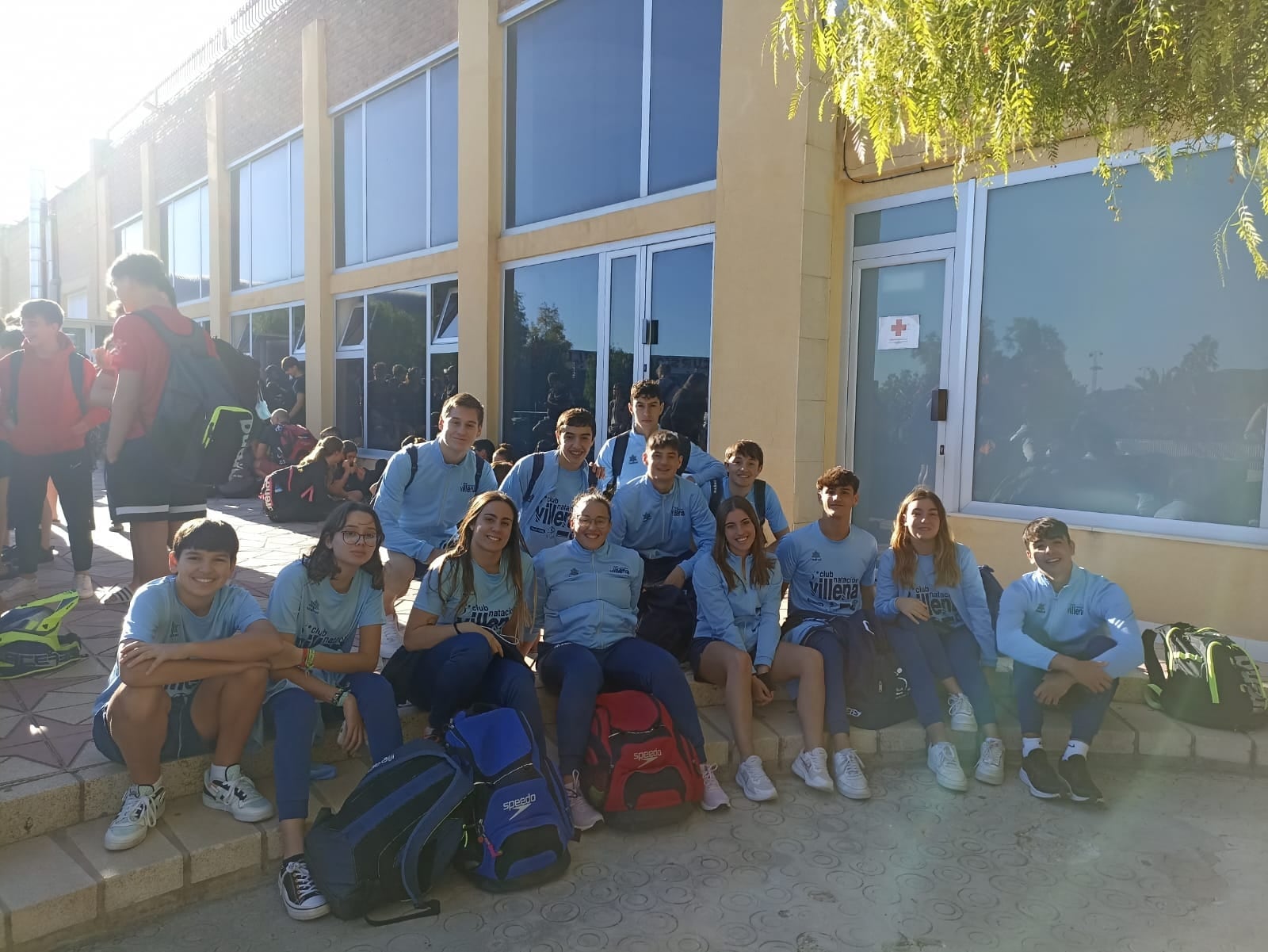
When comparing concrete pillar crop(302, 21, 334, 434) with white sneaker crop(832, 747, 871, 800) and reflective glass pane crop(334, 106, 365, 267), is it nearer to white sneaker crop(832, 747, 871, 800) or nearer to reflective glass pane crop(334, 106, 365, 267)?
reflective glass pane crop(334, 106, 365, 267)

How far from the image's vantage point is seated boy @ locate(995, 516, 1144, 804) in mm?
3705

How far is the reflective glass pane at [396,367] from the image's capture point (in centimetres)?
1059

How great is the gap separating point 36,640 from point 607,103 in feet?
21.1

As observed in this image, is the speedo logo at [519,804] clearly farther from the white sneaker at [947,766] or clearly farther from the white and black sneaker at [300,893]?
the white sneaker at [947,766]

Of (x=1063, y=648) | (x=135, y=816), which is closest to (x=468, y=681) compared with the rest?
(x=135, y=816)

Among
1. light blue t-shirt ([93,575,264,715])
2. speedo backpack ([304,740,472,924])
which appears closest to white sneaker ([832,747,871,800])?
speedo backpack ([304,740,472,924])

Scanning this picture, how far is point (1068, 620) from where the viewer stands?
13.0 ft

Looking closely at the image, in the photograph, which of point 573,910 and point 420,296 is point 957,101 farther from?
point 420,296

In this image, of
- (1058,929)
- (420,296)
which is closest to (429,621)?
(1058,929)

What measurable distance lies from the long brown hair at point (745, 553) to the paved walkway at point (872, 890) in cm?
92

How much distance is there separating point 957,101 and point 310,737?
313 cm

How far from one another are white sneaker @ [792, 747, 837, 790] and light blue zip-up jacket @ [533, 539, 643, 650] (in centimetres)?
93

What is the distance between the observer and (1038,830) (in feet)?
11.0

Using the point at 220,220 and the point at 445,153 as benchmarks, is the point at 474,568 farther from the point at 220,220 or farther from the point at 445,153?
the point at 220,220
